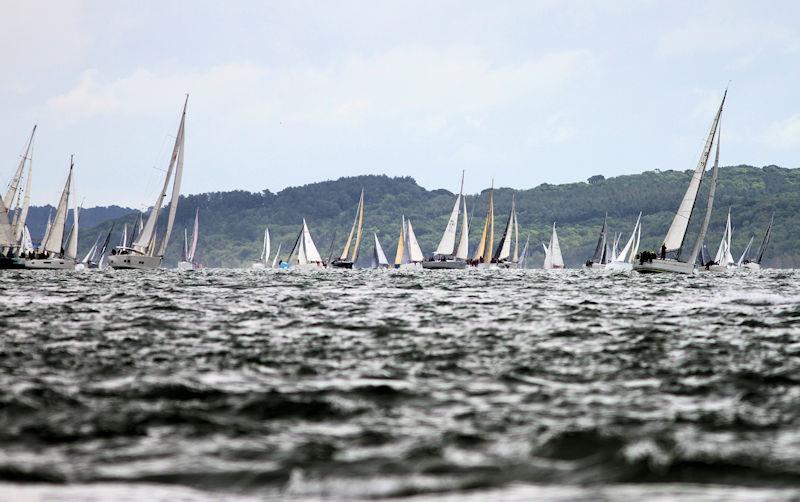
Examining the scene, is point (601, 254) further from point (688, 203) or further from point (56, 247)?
point (56, 247)

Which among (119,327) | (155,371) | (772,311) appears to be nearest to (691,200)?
(772,311)

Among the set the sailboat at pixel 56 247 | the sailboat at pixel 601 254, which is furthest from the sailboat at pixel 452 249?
the sailboat at pixel 56 247

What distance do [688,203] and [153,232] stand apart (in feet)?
149

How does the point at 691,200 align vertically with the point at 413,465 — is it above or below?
above

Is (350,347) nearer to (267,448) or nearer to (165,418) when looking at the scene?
(165,418)

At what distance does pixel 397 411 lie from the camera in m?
8.81

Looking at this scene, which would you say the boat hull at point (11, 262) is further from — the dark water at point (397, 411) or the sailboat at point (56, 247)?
the dark water at point (397, 411)

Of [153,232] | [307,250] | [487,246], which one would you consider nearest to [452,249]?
[487,246]

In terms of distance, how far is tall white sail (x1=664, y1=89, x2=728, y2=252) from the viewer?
65.3 meters

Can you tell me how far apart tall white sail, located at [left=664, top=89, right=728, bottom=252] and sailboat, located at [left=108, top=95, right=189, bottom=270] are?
37454 mm

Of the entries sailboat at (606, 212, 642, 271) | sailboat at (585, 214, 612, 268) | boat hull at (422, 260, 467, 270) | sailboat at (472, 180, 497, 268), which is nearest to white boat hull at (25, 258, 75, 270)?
boat hull at (422, 260, 467, 270)

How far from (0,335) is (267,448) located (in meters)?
10.2

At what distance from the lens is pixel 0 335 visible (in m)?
15.5

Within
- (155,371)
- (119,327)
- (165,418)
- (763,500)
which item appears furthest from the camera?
(119,327)
